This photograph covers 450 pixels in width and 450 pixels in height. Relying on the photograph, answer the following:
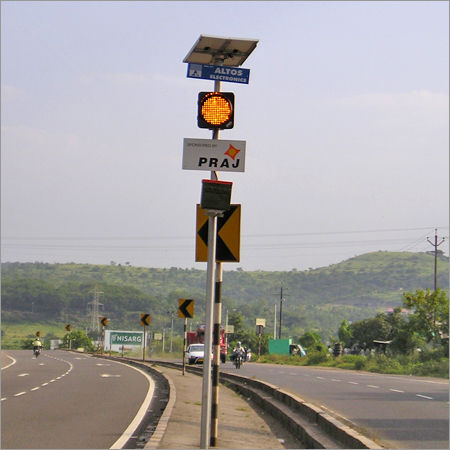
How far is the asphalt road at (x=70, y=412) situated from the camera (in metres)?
13.2

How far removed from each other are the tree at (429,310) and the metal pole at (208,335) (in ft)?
A: 151

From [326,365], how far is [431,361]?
14.5 metres

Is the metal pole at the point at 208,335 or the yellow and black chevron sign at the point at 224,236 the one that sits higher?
the yellow and black chevron sign at the point at 224,236

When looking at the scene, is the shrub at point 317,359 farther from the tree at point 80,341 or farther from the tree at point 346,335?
the tree at point 80,341

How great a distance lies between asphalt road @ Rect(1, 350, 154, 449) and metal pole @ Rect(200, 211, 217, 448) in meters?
2.41

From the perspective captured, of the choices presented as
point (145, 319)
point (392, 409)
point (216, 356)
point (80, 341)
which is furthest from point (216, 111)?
point (80, 341)

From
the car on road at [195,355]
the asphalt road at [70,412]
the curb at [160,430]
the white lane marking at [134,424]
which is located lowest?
the asphalt road at [70,412]

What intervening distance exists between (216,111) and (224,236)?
170cm

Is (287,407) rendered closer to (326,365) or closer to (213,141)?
(213,141)

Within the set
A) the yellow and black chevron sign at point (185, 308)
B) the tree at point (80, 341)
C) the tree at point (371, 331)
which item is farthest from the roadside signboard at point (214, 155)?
the tree at point (80, 341)

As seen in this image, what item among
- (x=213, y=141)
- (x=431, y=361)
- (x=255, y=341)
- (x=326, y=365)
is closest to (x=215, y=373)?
(x=213, y=141)

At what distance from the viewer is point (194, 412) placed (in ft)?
57.0

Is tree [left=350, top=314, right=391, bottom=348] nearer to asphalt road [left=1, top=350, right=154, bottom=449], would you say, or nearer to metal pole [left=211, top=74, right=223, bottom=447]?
asphalt road [left=1, top=350, right=154, bottom=449]

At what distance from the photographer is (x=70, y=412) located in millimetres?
17984
